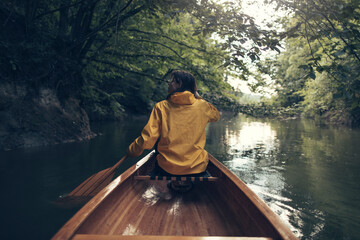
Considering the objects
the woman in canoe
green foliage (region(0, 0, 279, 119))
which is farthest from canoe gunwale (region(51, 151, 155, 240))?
green foliage (region(0, 0, 279, 119))

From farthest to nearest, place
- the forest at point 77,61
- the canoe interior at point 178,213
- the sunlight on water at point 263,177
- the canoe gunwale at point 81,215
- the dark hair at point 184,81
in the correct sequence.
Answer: the forest at point 77,61 → the sunlight on water at point 263,177 → the dark hair at point 184,81 → the canoe interior at point 178,213 → the canoe gunwale at point 81,215

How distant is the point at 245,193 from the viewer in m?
2.22

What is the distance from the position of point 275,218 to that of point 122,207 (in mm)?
1404

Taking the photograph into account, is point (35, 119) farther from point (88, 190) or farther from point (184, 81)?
point (184, 81)

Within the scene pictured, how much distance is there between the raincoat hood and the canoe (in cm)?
84

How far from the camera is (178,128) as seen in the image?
2.40m

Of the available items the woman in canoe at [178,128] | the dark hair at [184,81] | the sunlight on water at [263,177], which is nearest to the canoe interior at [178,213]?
the woman in canoe at [178,128]

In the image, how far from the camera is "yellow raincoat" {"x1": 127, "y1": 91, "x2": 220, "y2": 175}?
2.38 meters

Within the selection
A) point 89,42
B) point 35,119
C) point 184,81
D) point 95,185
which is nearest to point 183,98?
point 184,81

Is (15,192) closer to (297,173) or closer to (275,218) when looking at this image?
(275,218)

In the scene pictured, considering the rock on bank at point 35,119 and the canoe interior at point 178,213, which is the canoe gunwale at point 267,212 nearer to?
the canoe interior at point 178,213

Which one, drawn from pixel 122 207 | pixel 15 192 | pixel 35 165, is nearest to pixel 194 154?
pixel 122 207

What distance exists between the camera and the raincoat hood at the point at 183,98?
7.72ft

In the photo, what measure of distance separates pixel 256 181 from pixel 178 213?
3.01 metres
